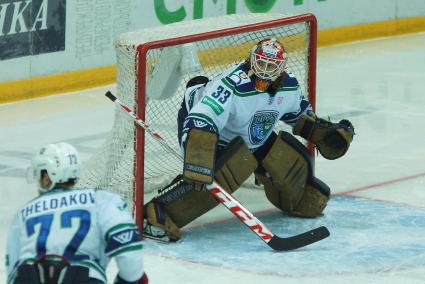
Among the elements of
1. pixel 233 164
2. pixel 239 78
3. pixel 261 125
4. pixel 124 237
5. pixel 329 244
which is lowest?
pixel 329 244

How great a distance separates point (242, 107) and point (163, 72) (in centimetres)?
73

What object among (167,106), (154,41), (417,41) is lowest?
(417,41)

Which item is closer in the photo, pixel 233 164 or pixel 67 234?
pixel 67 234

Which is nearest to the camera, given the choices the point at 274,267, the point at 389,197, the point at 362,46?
the point at 274,267

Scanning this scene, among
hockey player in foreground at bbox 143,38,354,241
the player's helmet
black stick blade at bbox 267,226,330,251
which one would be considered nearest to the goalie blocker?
hockey player in foreground at bbox 143,38,354,241

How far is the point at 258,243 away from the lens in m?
6.26

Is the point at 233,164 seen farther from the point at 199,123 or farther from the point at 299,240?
the point at 299,240

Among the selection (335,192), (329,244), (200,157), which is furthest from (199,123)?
(335,192)

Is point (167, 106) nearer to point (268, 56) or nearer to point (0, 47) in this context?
point (268, 56)

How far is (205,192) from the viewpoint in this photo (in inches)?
247

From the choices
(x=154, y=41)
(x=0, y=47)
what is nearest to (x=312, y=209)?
(x=154, y=41)

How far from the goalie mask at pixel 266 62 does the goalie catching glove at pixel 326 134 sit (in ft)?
1.51

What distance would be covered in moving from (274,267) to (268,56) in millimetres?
944

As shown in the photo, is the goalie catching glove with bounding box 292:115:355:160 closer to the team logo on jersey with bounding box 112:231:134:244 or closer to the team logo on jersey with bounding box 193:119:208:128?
the team logo on jersey with bounding box 193:119:208:128
